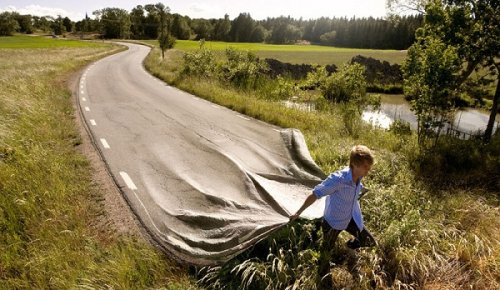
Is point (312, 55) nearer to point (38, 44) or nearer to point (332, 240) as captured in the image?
point (38, 44)

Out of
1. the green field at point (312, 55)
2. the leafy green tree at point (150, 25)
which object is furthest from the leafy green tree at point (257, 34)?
the green field at point (312, 55)

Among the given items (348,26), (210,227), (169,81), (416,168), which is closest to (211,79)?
(169,81)

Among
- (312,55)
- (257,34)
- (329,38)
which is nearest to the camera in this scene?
(312,55)

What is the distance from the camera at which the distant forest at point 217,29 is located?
105 m

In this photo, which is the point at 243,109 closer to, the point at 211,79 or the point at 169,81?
the point at 211,79

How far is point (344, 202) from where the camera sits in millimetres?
4426

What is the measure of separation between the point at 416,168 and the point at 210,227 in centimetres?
537

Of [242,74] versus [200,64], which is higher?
[200,64]

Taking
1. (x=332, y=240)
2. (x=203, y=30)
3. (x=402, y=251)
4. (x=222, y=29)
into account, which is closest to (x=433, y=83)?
(x=402, y=251)

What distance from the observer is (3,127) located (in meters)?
8.91

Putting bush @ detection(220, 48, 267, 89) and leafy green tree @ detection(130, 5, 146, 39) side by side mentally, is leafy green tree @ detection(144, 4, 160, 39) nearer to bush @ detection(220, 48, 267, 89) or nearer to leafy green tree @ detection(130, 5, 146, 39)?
leafy green tree @ detection(130, 5, 146, 39)

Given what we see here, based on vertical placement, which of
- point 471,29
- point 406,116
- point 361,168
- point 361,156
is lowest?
point 406,116

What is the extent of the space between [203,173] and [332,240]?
373cm

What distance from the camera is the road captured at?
5.12m
